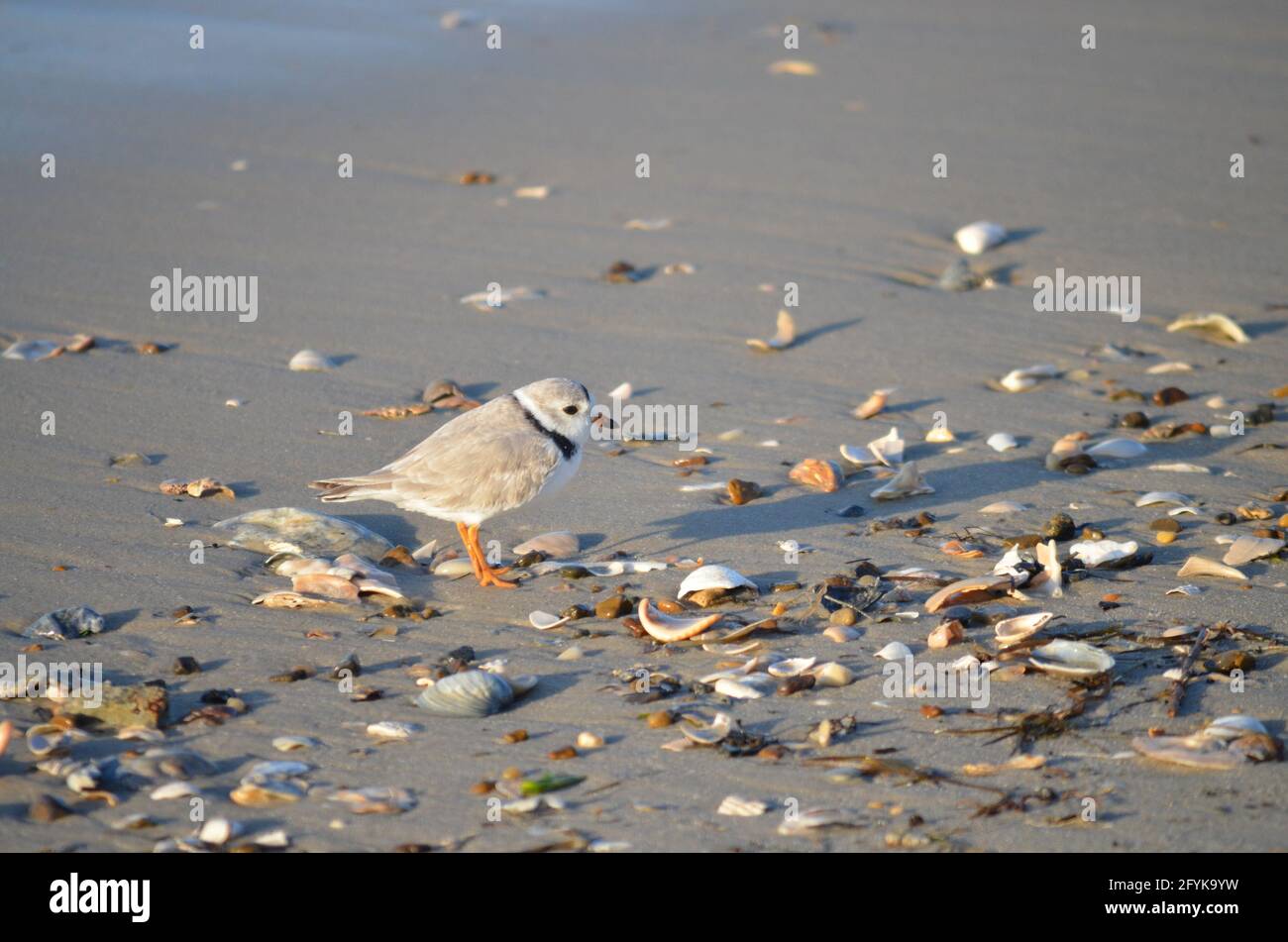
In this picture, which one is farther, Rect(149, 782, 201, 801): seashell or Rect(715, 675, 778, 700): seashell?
Rect(715, 675, 778, 700): seashell

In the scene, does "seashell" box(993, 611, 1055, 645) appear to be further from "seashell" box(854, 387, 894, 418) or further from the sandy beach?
"seashell" box(854, 387, 894, 418)

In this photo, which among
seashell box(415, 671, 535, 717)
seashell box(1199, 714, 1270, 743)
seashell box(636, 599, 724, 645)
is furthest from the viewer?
seashell box(636, 599, 724, 645)

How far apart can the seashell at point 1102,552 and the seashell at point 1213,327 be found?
2841 mm

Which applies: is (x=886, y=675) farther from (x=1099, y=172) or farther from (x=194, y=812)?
(x=1099, y=172)

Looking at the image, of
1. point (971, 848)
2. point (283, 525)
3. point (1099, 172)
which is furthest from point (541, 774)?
point (1099, 172)

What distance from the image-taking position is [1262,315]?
25.1ft

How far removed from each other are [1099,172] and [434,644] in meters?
6.78

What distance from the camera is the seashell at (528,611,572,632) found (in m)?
4.80

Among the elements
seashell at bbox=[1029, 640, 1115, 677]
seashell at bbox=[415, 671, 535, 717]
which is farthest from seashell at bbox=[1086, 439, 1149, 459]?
seashell at bbox=[415, 671, 535, 717]

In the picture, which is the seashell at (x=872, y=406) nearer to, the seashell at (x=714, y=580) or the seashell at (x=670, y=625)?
the seashell at (x=714, y=580)

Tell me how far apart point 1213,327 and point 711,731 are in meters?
4.93

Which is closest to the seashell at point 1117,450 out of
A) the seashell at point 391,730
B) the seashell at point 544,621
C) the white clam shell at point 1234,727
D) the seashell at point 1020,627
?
the seashell at point 1020,627

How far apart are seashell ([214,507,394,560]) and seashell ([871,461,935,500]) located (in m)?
2.24

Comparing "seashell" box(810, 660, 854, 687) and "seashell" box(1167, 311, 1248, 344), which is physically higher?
"seashell" box(1167, 311, 1248, 344)
